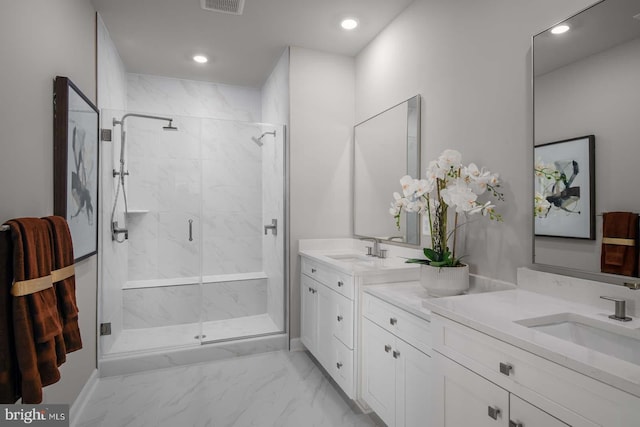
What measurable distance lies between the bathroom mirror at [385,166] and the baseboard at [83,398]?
2271mm

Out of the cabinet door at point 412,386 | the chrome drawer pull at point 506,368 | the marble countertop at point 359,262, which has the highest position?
the marble countertop at point 359,262

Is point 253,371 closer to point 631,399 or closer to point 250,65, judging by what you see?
point 631,399

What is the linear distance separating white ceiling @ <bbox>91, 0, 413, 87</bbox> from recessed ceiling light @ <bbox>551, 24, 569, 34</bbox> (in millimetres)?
1233

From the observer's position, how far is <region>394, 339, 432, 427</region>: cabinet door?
1551 mm

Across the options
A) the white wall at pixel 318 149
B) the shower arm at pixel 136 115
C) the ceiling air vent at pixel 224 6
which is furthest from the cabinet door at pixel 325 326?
the ceiling air vent at pixel 224 6

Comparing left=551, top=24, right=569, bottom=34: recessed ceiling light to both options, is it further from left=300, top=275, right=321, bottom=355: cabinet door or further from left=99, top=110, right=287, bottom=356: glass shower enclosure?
left=99, top=110, right=287, bottom=356: glass shower enclosure

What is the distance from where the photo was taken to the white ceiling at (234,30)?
2562 millimetres

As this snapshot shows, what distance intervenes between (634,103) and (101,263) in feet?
10.4

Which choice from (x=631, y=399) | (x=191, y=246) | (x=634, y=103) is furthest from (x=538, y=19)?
(x=191, y=246)

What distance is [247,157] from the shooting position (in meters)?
3.75

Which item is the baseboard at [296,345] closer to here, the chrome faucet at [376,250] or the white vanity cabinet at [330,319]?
the white vanity cabinet at [330,319]

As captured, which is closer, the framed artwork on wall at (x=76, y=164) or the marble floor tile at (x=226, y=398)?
the framed artwork on wall at (x=76, y=164)

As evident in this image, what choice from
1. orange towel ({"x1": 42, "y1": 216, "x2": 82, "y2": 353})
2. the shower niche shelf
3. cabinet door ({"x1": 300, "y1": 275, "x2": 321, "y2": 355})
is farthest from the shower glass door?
orange towel ({"x1": 42, "y1": 216, "x2": 82, "y2": 353})

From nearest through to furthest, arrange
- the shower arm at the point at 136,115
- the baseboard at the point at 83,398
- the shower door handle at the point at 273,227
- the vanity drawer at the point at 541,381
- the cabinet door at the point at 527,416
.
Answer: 1. the vanity drawer at the point at 541,381
2. the cabinet door at the point at 527,416
3. the baseboard at the point at 83,398
4. the shower arm at the point at 136,115
5. the shower door handle at the point at 273,227
